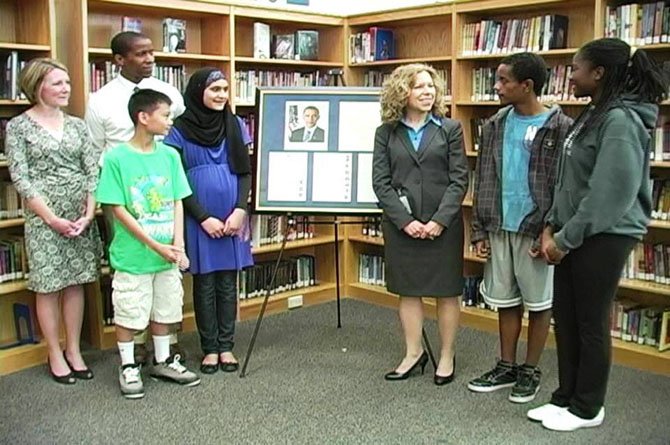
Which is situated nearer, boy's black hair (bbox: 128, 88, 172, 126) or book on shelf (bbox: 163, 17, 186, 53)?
boy's black hair (bbox: 128, 88, 172, 126)

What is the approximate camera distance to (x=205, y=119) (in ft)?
12.3

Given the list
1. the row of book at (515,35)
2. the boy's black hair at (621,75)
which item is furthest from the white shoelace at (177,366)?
the row of book at (515,35)

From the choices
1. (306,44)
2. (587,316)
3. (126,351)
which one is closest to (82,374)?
(126,351)

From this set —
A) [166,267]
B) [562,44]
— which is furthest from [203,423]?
[562,44]

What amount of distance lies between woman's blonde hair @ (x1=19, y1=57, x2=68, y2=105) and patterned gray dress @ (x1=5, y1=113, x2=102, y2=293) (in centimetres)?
11

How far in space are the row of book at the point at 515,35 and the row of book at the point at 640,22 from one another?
38 centimetres

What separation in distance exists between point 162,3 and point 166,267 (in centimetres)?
167

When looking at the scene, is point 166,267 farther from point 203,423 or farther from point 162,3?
point 162,3

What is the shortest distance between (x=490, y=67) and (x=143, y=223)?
7.91 feet

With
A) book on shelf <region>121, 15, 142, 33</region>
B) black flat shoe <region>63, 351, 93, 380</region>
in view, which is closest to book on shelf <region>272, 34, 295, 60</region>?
book on shelf <region>121, 15, 142, 33</region>

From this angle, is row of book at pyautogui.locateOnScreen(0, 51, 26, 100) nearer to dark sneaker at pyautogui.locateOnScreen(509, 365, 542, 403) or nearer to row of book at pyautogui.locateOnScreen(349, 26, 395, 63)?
row of book at pyautogui.locateOnScreen(349, 26, 395, 63)

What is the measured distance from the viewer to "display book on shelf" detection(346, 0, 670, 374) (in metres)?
4.03

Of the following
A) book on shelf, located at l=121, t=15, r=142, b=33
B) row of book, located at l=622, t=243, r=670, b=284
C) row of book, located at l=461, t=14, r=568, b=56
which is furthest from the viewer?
book on shelf, located at l=121, t=15, r=142, b=33

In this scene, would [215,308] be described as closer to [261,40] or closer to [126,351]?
[126,351]
